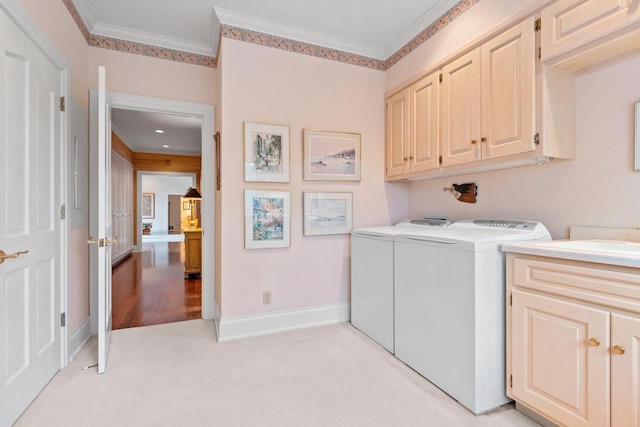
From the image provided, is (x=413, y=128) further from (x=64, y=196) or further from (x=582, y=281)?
(x=64, y=196)

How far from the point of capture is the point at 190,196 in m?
5.86

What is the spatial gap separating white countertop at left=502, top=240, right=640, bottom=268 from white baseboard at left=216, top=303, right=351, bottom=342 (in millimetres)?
1780

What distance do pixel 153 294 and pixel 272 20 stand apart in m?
3.58

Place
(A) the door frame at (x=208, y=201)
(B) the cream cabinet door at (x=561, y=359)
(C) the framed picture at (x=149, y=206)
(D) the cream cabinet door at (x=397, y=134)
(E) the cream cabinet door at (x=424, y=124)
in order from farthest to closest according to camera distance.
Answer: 1. (C) the framed picture at (x=149, y=206)
2. (A) the door frame at (x=208, y=201)
3. (D) the cream cabinet door at (x=397, y=134)
4. (E) the cream cabinet door at (x=424, y=124)
5. (B) the cream cabinet door at (x=561, y=359)

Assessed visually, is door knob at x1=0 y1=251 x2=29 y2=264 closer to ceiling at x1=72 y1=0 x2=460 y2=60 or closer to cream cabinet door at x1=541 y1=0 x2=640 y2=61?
ceiling at x1=72 y1=0 x2=460 y2=60

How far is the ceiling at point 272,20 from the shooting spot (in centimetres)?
247

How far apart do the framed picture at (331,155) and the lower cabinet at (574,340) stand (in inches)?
68.5

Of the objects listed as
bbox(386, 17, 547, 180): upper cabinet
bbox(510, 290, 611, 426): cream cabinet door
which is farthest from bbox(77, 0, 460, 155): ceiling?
bbox(510, 290, 611, 426): cream cabinet door

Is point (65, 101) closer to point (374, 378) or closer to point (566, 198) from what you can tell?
point (374, 378)

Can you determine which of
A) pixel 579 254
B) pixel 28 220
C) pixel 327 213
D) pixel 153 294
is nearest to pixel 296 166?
pixel 327 213

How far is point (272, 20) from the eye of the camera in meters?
2.68

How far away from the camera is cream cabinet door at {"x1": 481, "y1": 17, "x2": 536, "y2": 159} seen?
1.82m

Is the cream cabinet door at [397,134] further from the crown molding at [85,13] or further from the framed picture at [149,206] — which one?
the framed picture at [149,206]

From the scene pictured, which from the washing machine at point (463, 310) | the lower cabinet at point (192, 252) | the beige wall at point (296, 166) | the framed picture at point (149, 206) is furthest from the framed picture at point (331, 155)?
the framed picture at point (149, 206)
